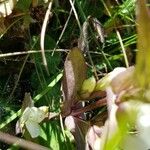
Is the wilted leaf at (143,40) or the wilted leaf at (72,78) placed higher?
the wilted leaf at (143,40)

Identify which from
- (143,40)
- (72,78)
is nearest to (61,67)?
(72,78)

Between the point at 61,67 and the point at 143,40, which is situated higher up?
the point at 143,40

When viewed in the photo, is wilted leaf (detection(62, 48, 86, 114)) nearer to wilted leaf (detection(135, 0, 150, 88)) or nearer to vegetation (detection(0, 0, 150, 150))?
vegetation (detection(0, 0, 150, 150))

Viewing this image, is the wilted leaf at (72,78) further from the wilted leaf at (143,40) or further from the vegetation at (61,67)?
the wilted leaf at (143,40)

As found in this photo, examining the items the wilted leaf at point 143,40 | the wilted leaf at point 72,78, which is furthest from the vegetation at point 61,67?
the wilted leaf at point 143,40

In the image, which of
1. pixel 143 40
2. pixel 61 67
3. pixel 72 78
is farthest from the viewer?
pixel 61 67

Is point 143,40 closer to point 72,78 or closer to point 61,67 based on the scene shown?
point 72,78
